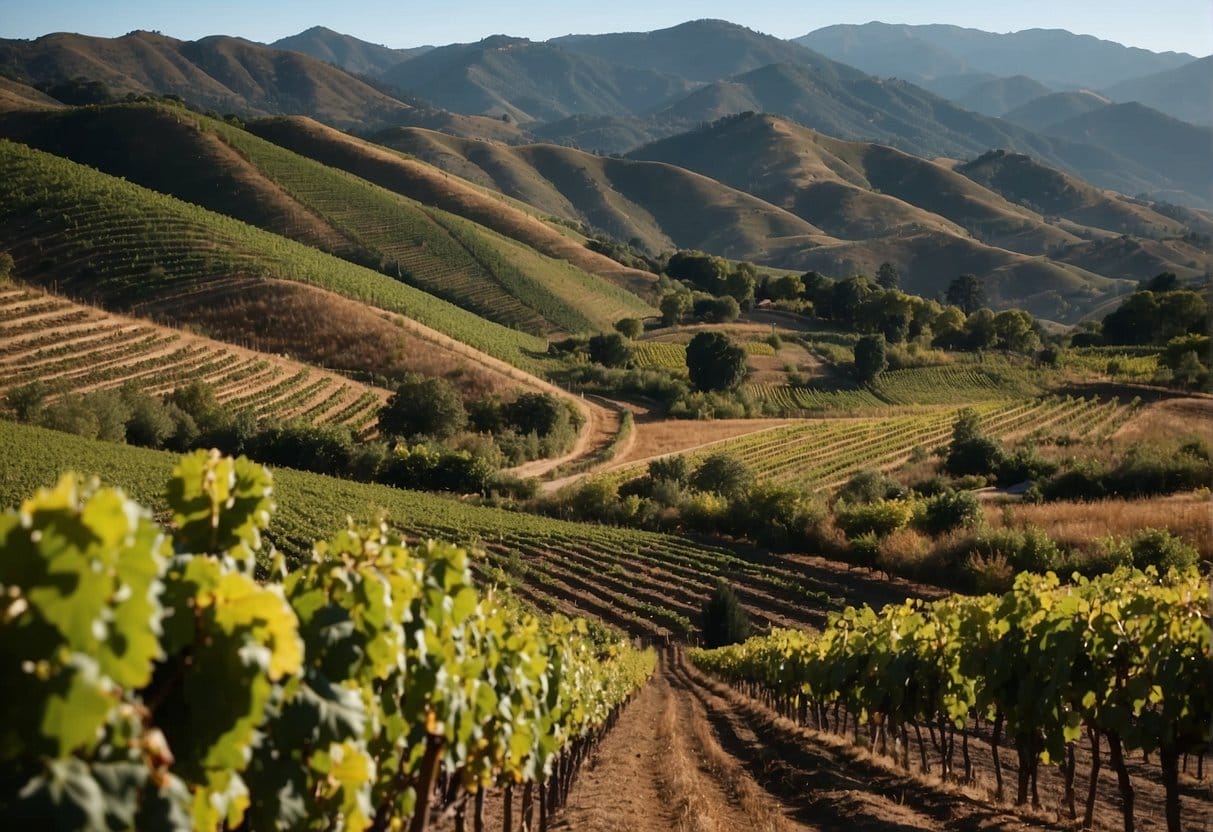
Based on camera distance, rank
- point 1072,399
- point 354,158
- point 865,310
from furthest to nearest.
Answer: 1. point 354,158
2. point 865,310
3. point 1072,399

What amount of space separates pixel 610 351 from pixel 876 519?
5691cm

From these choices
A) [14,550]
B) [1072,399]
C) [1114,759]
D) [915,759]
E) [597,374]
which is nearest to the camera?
[14,550]

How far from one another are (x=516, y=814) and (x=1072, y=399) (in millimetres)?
75444

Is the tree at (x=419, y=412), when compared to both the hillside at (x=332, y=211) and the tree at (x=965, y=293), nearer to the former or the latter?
the hillside at (x=332, y=211)

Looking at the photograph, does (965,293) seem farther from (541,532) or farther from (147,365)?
(541,532)

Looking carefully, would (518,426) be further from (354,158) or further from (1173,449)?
(354,158)

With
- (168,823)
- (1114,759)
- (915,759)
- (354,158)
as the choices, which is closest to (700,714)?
(915,759)

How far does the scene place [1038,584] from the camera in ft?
38.1

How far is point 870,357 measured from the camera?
91875 mm

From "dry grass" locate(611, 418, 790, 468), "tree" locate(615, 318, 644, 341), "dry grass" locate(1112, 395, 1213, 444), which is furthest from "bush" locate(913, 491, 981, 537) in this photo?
"tree" locate(615, 318, 644, 341)

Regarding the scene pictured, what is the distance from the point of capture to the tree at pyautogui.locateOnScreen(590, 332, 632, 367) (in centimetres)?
9544

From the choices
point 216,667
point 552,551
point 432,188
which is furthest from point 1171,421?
point 432,188

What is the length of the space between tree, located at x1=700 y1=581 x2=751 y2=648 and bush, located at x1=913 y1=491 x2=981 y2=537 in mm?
10781

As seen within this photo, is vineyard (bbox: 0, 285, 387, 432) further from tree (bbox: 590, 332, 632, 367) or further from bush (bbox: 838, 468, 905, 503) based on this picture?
bush (bbox: 838, 468, 905, 503)
